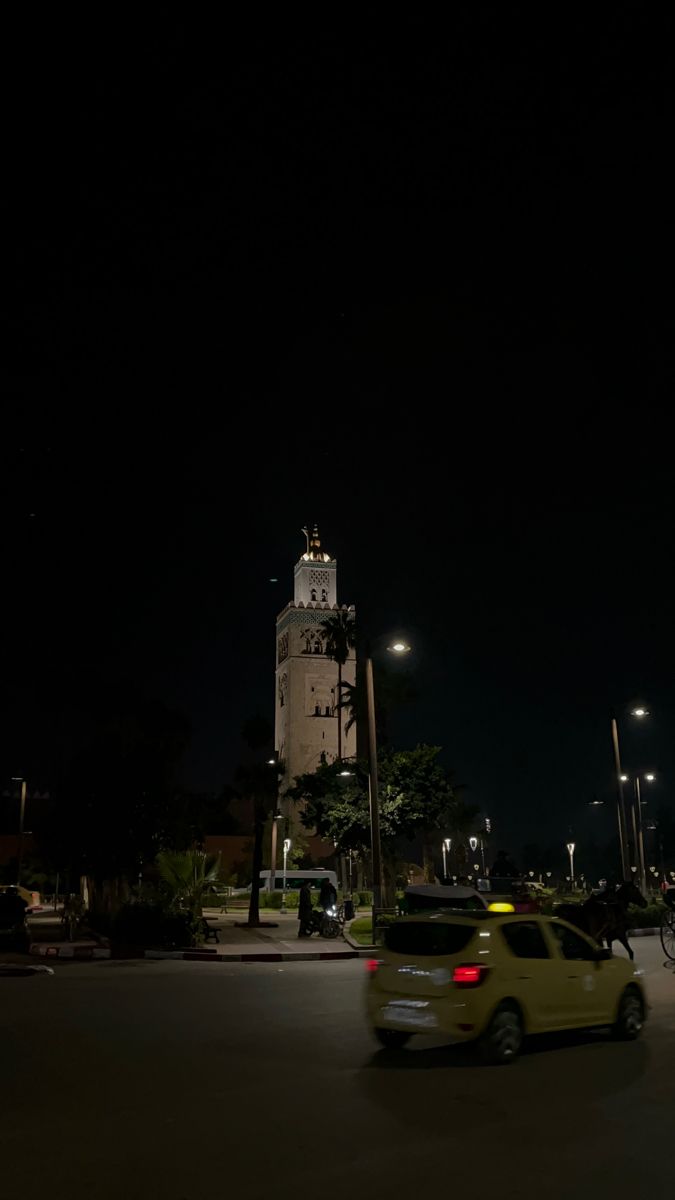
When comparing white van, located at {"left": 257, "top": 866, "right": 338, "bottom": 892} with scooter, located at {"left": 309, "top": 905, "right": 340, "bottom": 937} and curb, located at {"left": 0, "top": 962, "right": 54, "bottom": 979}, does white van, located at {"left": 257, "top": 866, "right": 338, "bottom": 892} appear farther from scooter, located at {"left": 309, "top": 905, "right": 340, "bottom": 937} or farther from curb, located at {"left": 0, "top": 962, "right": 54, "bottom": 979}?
curb, located at {"left": 0, "top": 962, "right": 54, "bottom": 979}

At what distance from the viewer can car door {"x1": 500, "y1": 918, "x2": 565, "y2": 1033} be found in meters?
9.79

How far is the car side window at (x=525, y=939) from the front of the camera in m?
10.1

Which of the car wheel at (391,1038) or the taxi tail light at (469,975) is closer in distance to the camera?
the taxi tail light at (469,975)

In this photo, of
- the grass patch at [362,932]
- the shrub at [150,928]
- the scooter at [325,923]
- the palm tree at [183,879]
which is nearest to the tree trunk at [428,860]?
the grass patch at [362,932]

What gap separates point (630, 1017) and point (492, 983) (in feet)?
7.82

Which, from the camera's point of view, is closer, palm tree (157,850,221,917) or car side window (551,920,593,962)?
car side window (551,920,593,962)

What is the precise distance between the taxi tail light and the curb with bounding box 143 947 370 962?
46.7 ft

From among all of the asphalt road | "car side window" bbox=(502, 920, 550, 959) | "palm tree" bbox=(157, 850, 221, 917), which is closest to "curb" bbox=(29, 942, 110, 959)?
"palm tree" bbox=(157, 850, 221, 917)

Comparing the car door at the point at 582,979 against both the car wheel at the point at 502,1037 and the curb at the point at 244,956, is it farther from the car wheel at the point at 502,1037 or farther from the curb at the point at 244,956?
the curb at the point at 244,956

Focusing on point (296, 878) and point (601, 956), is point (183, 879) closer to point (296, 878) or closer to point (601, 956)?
point (601, 956)

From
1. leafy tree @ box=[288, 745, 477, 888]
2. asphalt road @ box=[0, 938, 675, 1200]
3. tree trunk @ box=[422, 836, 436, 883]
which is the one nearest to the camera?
asphalt road @ box=[0, 938, 675, 1200]

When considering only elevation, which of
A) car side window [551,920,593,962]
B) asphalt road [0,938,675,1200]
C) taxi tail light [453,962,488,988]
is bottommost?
asphalt road [0,938,675,1200]

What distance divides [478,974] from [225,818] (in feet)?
305

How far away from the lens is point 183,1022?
12.4m
